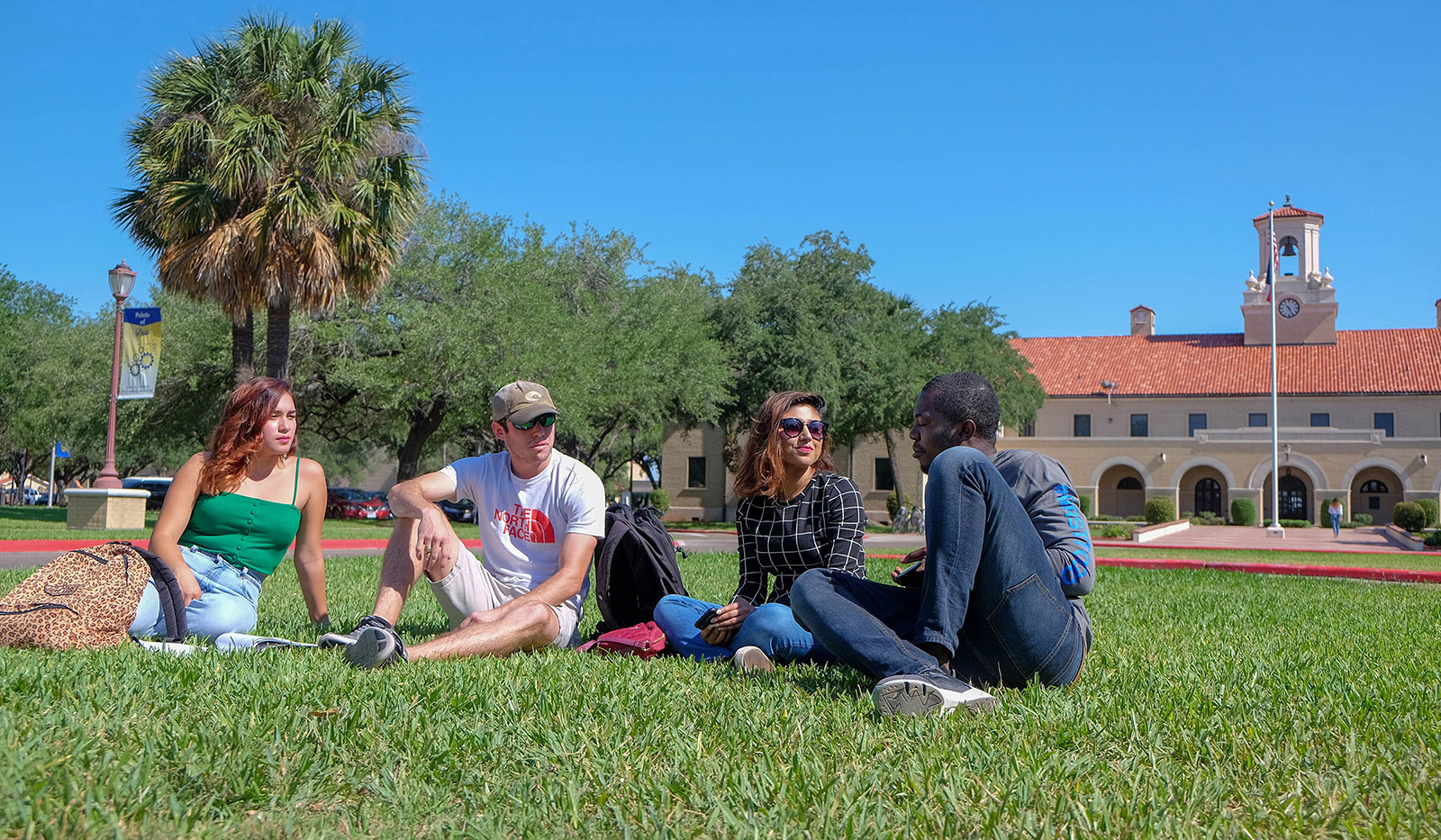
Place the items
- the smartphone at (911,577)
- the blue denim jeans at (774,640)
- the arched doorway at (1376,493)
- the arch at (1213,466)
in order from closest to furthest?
the smartphone at (911,577) < the blue denim jeans at (774,640) < the arched doorway at (1376,493) < the arch at (1213,466)

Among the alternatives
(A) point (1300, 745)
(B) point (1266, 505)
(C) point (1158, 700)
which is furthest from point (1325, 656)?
(B) point (1266, 505)

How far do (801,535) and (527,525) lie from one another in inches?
52.7

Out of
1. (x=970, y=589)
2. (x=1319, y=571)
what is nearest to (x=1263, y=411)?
(x=1319, y=571)

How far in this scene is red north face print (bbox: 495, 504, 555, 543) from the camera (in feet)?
16.7

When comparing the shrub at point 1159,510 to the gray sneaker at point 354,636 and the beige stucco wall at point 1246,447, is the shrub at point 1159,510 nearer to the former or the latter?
the beige stucco wall at point 1246,447

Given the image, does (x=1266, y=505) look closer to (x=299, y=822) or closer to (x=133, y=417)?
(x=133, y=417)

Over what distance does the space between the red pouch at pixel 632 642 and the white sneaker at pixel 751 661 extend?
57 centimetres

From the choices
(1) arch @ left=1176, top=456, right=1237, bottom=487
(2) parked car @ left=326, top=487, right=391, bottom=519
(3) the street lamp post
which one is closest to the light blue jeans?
(3) the street lamp post

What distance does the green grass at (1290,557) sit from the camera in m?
18.5

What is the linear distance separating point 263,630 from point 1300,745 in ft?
16.0

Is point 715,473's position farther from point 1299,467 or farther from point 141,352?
point 141,352

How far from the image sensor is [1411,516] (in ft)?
133

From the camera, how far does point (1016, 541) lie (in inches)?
138

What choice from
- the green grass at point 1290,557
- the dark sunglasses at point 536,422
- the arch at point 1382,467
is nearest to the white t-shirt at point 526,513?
the dark sunglasses at point 536,422
